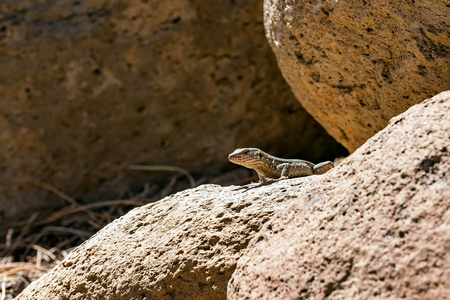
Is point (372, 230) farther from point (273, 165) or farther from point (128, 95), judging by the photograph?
point (128, 95)

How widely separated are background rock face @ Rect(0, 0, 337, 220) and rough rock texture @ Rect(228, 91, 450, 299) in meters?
3.49

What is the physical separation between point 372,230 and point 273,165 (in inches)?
79.4

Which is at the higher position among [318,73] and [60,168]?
[318,73]

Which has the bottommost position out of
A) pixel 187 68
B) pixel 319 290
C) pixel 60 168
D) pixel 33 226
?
pixel 33 226

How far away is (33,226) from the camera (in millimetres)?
6074

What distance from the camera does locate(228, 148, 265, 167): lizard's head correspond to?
13.5ft

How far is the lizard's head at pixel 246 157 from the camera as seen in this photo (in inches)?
162

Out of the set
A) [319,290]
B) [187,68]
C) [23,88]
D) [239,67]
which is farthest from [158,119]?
[319,290]

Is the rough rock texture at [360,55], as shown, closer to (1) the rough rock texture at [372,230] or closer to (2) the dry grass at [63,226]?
(1) the rough rock texture at [372,230]

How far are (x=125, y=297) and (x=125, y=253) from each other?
0.26m

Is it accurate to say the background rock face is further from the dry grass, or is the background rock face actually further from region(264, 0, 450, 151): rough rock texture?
region(264, 0, 450, 151): rough rock texture

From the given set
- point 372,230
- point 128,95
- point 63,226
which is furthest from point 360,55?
point 63,226

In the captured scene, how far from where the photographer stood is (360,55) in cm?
360

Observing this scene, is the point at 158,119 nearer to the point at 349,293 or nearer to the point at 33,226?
the point at 33,226
